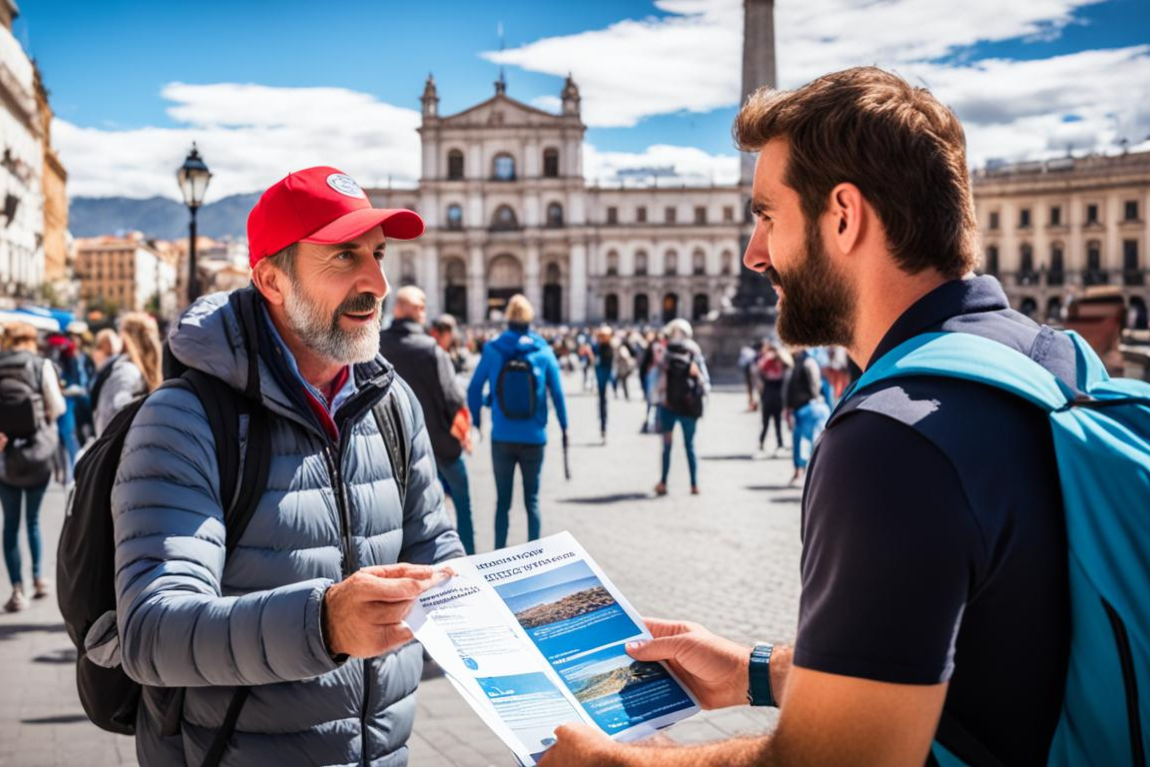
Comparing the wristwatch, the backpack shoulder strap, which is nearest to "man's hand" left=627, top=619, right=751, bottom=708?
the wristwatch

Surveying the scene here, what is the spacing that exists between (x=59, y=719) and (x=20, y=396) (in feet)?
9.64

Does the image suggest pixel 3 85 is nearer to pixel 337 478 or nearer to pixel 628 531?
pixel 628 531

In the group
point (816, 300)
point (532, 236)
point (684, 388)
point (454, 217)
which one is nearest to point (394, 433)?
point (816, 300)

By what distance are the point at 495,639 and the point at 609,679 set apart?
0.20m

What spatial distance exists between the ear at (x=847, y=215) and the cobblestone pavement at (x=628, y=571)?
3.46 meters

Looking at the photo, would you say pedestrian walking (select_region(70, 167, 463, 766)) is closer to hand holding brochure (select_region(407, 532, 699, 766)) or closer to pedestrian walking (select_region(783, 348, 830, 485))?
hand holding brochure (select_region(407, 532, 699, 766))

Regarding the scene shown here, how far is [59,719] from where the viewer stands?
16.9 ft

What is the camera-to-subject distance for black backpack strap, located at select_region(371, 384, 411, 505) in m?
2.48

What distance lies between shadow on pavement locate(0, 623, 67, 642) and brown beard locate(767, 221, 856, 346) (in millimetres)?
6160

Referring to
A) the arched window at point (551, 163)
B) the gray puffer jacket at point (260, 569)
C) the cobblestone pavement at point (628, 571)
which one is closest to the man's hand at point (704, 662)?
the gray puffer jacket at point (260, 569)

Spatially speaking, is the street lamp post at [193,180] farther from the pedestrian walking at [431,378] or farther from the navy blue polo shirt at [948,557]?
the navy blue polo shirt at [948,557]

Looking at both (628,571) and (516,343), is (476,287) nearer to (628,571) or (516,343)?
(516,343)

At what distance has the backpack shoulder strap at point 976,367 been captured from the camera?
1.27 meters

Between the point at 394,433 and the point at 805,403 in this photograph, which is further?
the point at 805,403
